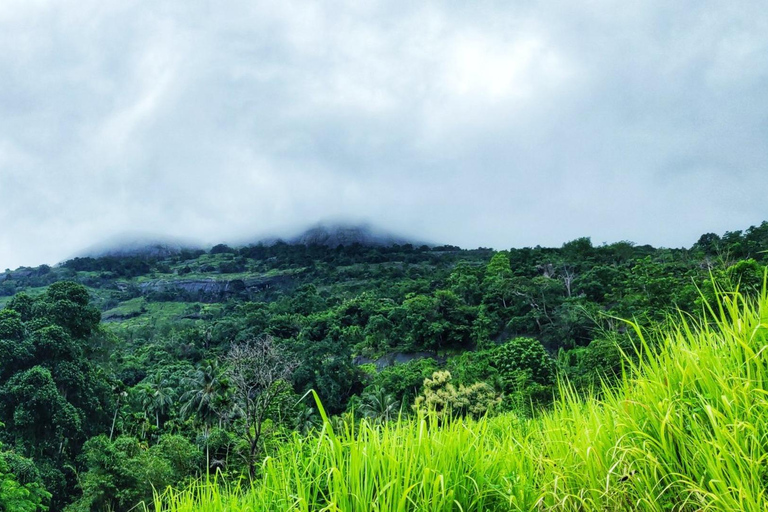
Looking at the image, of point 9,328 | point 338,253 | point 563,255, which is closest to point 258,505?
point 9,328

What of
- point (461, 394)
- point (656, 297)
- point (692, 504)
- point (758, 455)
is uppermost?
point (758, 455)

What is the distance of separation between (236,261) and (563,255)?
100 m

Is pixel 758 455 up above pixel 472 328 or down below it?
above

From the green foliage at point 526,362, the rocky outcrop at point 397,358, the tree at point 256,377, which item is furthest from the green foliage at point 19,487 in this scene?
the rocky outcrop at point 397,358

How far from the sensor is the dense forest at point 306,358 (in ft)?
62.5

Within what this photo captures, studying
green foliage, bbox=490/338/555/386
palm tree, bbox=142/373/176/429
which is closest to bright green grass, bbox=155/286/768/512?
green foliage, bbox=490/338/555/386

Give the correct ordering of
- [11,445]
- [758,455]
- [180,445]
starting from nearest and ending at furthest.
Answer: [758,455] → [11,445] → [180,445]

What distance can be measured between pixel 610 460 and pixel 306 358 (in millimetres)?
42785

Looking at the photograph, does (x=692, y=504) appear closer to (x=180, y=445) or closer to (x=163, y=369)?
(x=180, y=445)

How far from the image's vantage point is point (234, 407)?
29734 mm

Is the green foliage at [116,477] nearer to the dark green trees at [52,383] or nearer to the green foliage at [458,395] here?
→ the dark green trees at [52,383]

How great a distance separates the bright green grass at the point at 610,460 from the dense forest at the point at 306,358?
235 millimetres

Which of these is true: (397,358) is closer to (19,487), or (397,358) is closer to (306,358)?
(306,358)

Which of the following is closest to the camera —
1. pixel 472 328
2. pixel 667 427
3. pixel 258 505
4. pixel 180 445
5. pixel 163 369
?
pixel 667 427
